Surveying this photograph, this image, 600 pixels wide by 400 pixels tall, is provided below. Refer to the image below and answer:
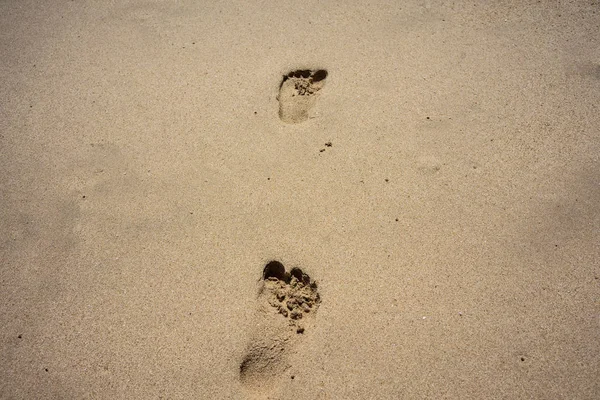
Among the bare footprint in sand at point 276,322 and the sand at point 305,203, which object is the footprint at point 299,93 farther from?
the bare footprint in sand at point 276,322

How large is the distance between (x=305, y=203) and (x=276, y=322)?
0.68 metres

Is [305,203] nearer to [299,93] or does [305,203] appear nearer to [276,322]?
[276,322]

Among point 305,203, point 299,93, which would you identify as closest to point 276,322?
point 305,203

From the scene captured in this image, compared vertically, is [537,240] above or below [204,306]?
above

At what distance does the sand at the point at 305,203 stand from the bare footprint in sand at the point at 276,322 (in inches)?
0.4

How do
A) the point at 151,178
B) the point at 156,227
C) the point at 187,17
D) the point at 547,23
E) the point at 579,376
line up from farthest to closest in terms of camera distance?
1. the point at 187,17
2. the point at 547,23
3. the point at 151,178
4. the point at 156,227
5. the point at 579,376

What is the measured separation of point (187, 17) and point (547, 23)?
261 centimetres

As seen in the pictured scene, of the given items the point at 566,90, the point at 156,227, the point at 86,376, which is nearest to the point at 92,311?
the point at 86,376

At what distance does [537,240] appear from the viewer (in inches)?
82.2

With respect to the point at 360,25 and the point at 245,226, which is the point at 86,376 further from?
the point at 360,25

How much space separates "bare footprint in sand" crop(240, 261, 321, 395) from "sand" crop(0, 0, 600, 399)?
1 centimetres

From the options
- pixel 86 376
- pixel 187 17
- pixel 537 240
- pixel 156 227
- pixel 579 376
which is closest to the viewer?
pixel 579 376

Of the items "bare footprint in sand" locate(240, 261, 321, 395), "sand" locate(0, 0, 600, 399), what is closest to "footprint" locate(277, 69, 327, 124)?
"sand" locate(0, 0, 600, 399)

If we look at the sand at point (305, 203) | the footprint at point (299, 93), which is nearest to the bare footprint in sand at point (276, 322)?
the sand at point (305, 203)
